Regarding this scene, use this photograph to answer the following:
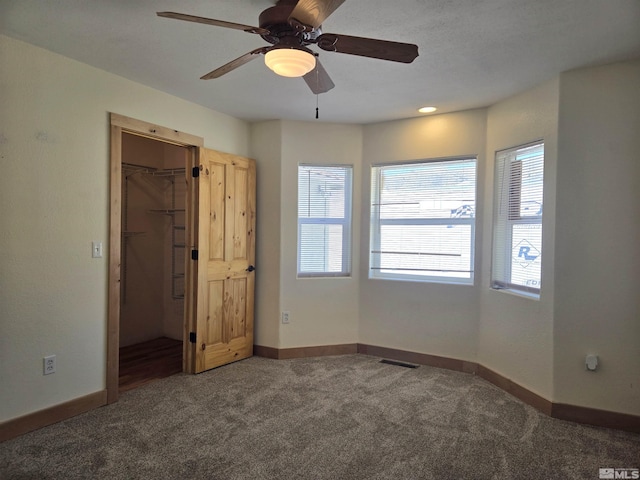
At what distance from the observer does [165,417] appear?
9.18 feet

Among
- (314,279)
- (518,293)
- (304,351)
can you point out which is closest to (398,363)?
(304,351)

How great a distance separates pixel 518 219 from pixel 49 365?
3671 millimetres

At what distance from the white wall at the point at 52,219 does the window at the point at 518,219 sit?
10.3 ft

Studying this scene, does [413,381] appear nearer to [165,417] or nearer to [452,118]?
[165,417]

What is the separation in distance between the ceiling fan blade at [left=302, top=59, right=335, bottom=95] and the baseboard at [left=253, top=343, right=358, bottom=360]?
266 cm

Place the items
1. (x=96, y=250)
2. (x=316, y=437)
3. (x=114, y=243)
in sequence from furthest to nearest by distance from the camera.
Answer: (x=114, y=243) → (x=96, y=250) → (x=316, y=437)

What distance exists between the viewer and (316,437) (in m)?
2.55

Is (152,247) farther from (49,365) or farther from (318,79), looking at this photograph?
(318,79)

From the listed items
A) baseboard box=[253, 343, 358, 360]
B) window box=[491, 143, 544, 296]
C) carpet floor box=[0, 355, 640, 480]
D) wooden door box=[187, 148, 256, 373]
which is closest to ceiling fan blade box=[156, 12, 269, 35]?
wooden door box=[187, 148, 256, 373]

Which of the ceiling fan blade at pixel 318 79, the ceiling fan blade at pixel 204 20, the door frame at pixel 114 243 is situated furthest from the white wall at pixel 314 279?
the ceiling fan blade at pixel 204 20

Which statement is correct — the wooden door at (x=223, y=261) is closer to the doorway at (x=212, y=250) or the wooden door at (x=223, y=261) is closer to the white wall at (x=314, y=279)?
the doorway at (x=212, y=250)

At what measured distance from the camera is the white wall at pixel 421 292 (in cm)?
379

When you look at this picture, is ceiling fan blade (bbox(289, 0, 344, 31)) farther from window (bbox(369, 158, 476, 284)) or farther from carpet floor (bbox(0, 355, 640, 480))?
window (bbox(369, 158, 476, 284))

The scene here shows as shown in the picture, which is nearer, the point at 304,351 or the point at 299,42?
the point at 299,42
